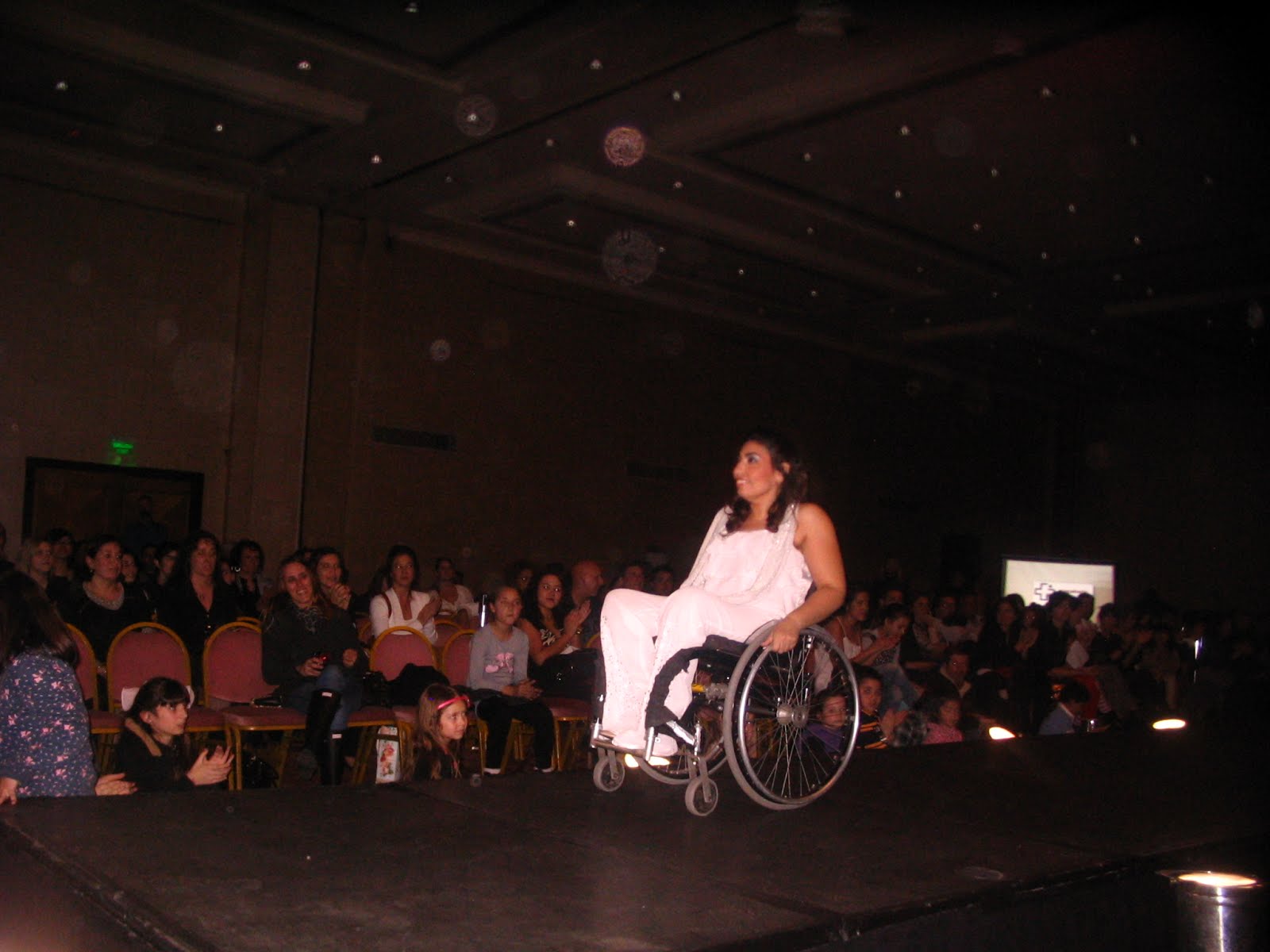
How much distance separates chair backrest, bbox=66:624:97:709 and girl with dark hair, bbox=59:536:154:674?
1.86ft

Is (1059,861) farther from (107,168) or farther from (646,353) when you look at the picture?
(646,353)

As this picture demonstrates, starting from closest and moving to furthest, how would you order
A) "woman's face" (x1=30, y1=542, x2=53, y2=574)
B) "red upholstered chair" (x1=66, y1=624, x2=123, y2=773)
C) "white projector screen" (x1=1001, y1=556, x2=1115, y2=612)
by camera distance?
"red upholstered chair" (x1=66, y1=624, x2=123, y2=773), "woman's face" (x1=30, y1=542, x2=53, y2=574), "white projector screen" (x1=1001, y1=556, x2=1115, y2=612)

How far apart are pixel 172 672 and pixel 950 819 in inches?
128

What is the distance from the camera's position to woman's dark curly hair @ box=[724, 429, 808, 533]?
311cm

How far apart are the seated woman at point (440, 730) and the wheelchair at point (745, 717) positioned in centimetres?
126

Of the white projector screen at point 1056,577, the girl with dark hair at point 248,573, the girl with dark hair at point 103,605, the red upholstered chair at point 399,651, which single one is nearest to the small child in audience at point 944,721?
the red upholstered chair at point 399,651

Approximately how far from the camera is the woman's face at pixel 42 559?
645 cm

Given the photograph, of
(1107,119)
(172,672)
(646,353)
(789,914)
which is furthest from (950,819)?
(646,353)

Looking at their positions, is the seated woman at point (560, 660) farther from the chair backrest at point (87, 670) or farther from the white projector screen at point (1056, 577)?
the white projector screen at point (1056, 577)

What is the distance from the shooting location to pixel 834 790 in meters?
3.32

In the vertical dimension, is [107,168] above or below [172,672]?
A: above

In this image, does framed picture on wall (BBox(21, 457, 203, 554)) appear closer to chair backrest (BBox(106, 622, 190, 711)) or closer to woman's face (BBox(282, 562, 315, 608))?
chair backrest (BBox(106, 622, 190, 711))

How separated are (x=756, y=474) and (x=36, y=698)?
1882 millimetres

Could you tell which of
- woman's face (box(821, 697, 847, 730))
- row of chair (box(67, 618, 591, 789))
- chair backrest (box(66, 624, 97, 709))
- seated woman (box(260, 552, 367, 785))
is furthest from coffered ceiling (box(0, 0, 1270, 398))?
woman's face (box(821, 697, 847, 730))
